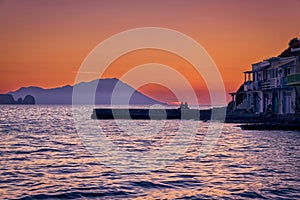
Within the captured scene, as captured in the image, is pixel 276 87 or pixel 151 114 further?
pixel 151 114

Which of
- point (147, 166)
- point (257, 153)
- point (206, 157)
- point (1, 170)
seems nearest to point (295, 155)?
point (257, 153)

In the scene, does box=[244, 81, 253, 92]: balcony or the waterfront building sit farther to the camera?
box=[244, 81, 253, 92]: balcony

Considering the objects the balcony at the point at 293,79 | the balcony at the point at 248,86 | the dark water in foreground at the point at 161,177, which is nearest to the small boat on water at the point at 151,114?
the balcony at the point at 248,86

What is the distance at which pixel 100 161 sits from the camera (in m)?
23.8

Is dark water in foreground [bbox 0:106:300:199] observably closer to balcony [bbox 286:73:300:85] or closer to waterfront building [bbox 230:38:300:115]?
balcony [bbox 286:73:300:85]

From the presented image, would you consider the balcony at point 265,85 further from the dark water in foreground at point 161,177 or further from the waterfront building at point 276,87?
the dark water in foreground at point 161,177

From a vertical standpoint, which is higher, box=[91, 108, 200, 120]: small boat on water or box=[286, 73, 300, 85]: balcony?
box=[286, 73, 300, 85]: balcony

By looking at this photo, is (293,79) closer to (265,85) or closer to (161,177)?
(265,85)

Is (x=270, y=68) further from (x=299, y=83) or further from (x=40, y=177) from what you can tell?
(x=40, y=177)

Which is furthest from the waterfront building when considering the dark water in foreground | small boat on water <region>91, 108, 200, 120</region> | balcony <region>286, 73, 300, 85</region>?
the dark water in foreground

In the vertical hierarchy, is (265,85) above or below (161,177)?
above

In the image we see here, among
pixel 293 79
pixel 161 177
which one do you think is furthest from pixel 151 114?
pixel 161 177

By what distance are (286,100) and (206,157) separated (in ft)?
106

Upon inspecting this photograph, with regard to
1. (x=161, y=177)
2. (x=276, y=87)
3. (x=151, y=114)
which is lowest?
(x=161, y=177)
